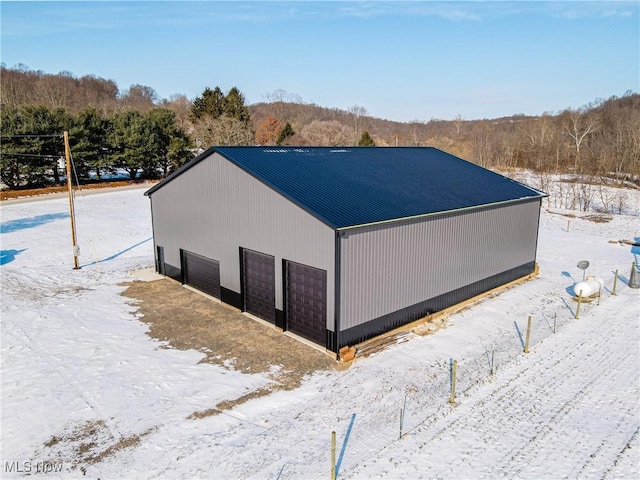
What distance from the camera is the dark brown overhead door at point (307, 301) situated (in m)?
12.4

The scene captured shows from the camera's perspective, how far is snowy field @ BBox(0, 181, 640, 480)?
319 inches

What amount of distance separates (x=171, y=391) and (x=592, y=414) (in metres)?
9.44

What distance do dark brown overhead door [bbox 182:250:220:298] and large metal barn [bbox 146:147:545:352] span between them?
4 cm

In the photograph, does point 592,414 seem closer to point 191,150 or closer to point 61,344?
point 61,344

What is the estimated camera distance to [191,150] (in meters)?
55.8

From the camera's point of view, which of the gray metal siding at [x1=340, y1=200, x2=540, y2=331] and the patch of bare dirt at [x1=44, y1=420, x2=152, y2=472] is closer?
the patch of bare dirt at [x1=44, y1=420, x2=152, y2=472]

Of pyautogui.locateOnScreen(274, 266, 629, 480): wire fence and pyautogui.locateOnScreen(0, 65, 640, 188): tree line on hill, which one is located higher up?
pyautogui.locateOnScreen(0, 65, 640, 188): tree line on hill

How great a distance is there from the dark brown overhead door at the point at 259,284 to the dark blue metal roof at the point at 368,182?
103 inches

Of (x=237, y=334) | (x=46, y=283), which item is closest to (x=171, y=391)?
(x=237, y=334)

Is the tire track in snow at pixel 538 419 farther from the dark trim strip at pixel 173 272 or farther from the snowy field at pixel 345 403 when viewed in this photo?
the dark trim strip at pixel 173 272

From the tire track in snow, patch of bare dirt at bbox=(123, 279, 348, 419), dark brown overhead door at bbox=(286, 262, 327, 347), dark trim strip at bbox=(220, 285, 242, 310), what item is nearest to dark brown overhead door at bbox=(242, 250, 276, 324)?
dark trim strip at bbox=(220, 285, 242, 310)

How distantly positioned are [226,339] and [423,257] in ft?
21.5

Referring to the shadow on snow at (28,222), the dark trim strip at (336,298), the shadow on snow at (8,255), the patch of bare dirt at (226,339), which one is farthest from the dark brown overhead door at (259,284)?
the shadow on snow at (28,222)

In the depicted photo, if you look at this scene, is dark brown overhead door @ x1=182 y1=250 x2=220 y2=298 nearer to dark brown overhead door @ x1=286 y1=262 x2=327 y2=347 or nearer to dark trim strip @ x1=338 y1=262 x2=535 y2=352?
dark brown overhead door @ x1=286 y1=262 x2=327 y2=347
